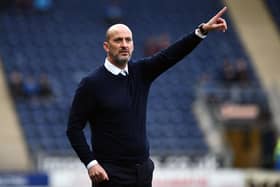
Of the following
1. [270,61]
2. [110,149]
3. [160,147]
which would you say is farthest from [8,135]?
[110,149]

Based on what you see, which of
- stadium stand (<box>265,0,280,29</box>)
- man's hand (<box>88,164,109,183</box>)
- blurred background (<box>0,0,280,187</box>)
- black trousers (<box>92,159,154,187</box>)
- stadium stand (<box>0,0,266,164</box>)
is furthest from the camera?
stadium stand (<box>265,0,280,29</box>)

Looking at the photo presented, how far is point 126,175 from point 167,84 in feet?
50.5

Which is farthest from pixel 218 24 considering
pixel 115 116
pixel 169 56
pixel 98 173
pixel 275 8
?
pixel 275 8

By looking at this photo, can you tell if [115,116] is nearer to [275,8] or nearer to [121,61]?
[121,61]

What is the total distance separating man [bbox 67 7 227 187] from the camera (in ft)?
20.0

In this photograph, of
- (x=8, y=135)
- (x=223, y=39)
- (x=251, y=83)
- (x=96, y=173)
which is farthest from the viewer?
(x=223, y=39)

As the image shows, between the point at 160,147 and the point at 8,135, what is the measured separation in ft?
10.4

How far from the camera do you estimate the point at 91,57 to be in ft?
71.5

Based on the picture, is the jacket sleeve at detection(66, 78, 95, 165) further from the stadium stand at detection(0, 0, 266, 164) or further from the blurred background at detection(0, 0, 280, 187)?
the stadium stand at detection(0, 0, 266, 164)

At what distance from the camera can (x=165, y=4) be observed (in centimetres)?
2447

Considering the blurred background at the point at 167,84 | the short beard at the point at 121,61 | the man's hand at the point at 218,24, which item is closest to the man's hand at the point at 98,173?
the short beard at the point at 121,61

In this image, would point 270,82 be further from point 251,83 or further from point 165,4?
point 165,4

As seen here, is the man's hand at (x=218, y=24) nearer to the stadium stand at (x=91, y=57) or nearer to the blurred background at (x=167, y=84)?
the blurred background at (x=167, y=84)

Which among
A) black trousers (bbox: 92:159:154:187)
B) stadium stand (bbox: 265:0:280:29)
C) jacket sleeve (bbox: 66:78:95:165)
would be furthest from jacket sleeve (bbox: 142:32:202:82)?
stadium stand (bbox: 265:0:280:29)
